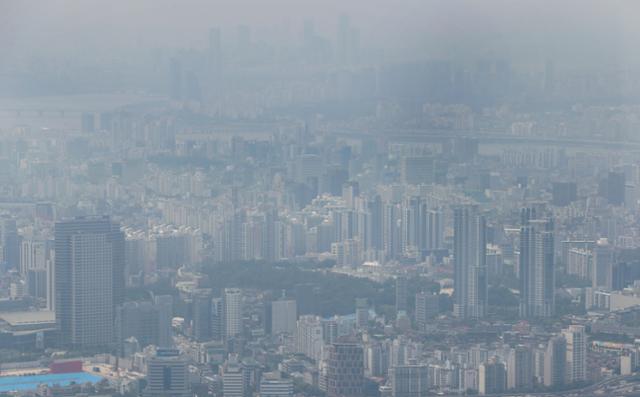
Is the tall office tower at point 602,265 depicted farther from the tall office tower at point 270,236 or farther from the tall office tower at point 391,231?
the tall office tower at point 270,236

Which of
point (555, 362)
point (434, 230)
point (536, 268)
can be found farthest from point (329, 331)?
point (434, 230)

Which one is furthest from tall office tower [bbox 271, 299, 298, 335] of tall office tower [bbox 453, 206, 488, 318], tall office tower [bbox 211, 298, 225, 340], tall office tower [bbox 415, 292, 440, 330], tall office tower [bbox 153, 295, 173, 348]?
tall office tower [bbox 453, 206, 488, 318]

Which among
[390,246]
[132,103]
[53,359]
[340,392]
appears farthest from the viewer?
[132,103]

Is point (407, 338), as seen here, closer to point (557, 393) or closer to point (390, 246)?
point (557, 393)

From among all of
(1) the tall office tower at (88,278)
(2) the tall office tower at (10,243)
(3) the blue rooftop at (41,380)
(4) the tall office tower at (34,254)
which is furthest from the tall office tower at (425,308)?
(2) the tall office tower at (10,243)

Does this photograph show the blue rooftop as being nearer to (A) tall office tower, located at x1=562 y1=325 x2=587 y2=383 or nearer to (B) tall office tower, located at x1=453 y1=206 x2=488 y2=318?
(A) tall office tower, located at x1=562 y1=325 x2=587 y2=383

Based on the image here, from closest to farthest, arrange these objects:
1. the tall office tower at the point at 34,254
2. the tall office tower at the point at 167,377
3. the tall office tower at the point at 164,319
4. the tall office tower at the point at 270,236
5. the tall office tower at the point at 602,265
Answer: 1. the tall office tower at the point at 167,377
2. the tall office tower at the point at 164,319
3. the tall office tower at the point at 34,254
4. the tall office tower at the point at 602,265
5. the tall office tower at the point at 270,236

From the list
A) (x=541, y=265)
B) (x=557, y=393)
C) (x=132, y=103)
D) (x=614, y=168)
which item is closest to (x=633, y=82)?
(x=614, y=168)
